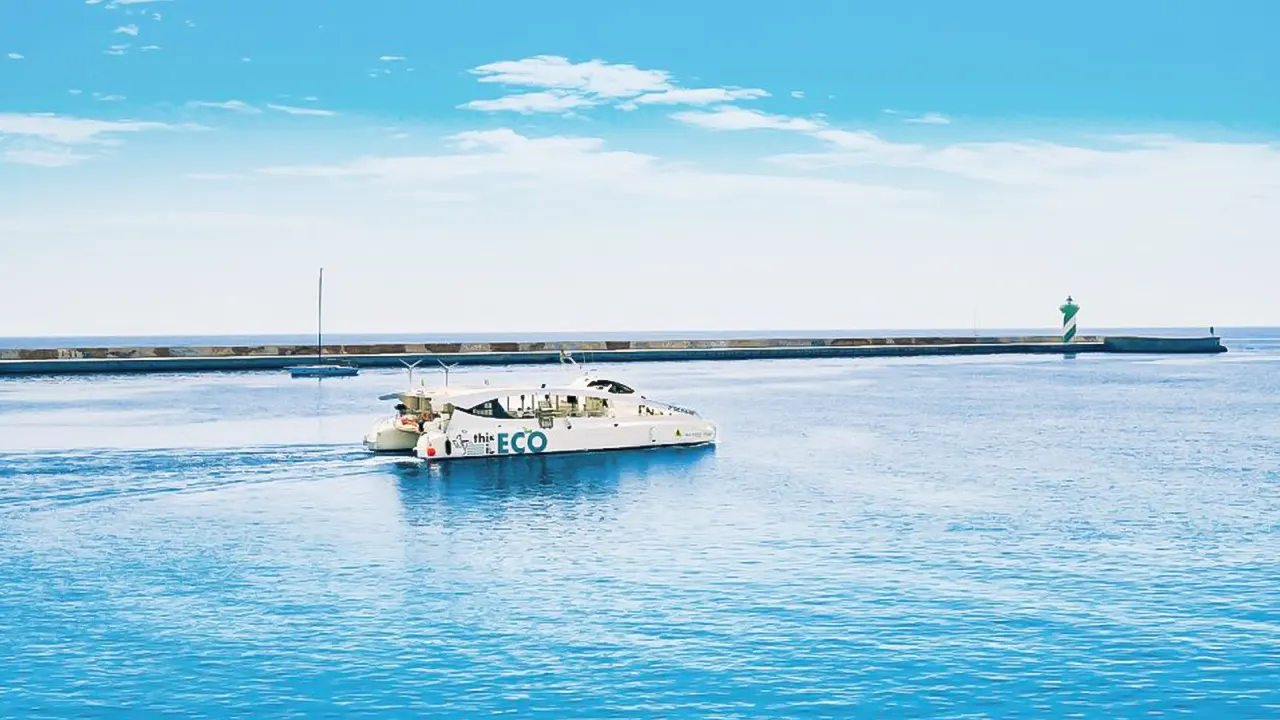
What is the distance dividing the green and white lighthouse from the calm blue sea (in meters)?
125

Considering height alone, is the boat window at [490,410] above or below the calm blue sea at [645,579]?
above

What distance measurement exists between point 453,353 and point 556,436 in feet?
311

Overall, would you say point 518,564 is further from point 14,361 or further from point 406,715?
point 14,361

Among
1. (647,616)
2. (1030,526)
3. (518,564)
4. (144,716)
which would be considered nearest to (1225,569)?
(1030,526)

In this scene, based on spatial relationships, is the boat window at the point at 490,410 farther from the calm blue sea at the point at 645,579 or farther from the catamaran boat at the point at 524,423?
the calm blue sea at the point at 645,579

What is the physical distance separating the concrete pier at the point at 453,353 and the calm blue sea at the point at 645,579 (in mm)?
53382

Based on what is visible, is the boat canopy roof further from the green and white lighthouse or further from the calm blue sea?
the green and white lighthouse

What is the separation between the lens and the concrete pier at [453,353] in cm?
12975

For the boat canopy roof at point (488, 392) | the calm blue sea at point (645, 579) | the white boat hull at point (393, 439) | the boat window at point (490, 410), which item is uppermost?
the boat canopy roof at point (488, 392)

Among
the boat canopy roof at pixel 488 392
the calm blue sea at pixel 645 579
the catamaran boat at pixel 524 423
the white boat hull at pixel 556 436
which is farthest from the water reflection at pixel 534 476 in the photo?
the boat canopy roof at pixel 488 392

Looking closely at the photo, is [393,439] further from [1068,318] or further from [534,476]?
[1068,318]

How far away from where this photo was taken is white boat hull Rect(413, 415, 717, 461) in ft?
176

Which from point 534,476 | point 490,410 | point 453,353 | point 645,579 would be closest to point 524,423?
point 490,410

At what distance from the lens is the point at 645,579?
100ft
